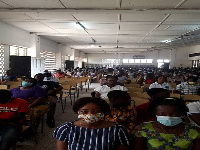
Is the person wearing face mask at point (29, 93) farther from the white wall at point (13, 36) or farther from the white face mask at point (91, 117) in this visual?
the white wall at point (13, 36)

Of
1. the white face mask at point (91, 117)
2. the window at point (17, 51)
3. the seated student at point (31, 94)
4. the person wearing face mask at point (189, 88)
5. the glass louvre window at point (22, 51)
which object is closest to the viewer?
the white face mask at point (91, 117)

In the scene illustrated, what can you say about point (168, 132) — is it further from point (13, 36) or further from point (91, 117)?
point (13, 36)

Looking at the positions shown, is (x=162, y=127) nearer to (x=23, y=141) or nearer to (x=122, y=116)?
(x=122, y=116)

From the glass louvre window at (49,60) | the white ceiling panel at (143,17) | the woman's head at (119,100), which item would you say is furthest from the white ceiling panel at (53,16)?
the glass louvre window at (49,60)

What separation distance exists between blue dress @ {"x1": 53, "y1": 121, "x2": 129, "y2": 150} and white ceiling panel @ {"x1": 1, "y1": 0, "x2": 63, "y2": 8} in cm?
442

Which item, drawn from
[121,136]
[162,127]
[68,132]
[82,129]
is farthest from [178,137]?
[68,132]

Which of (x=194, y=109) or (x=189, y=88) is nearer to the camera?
(x=194, y=109)

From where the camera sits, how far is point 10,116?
278 centimetres

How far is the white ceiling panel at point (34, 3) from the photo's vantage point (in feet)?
16.6

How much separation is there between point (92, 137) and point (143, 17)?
617 centimetres

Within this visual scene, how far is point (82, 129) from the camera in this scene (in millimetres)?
1464

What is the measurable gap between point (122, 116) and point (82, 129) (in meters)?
0.97

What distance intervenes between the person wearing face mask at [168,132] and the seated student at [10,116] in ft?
6.27

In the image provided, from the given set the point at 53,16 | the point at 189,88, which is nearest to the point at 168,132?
the point at 189,88
